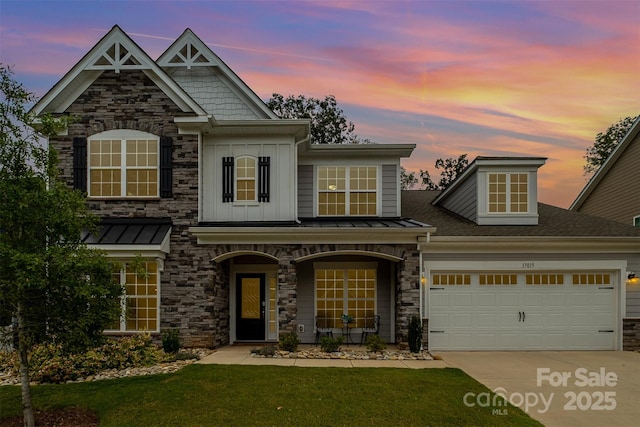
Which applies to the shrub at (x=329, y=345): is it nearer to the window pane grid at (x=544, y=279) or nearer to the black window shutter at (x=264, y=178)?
the black window shutter at (x=264, y=178)

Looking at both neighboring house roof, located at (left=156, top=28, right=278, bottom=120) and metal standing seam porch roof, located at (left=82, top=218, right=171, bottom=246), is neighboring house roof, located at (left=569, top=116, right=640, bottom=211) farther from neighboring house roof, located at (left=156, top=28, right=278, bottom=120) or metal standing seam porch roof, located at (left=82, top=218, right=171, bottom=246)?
metal standing seam porch roof, located at (left=82, top=218, right=171, bottom=246)

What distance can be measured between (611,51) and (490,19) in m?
4.26

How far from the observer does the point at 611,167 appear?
16984 millimetres

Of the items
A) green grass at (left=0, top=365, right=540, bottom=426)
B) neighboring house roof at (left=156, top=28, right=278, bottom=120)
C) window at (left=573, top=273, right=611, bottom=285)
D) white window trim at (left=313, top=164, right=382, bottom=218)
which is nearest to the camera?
green grass at (left=0, top=365, right=540, bottom=426)

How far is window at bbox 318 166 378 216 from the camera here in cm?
1298

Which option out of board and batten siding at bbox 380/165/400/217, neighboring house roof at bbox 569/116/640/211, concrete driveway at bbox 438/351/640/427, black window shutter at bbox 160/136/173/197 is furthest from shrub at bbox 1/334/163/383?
neighboring house roof at bbox 569/116/640/211

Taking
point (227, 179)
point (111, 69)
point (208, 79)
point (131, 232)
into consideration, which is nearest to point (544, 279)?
point (227, 179)

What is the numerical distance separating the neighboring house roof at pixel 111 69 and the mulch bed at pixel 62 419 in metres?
7.69

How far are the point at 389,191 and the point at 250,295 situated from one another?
563 centimetres

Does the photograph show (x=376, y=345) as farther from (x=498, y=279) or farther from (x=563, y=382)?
(x=563, y=382)

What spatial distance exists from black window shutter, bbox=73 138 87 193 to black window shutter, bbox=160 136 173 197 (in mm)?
2175

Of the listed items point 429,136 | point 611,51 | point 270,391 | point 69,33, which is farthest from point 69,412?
point 429,136

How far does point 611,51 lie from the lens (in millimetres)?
13070

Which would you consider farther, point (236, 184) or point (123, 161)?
point (236, 184)
